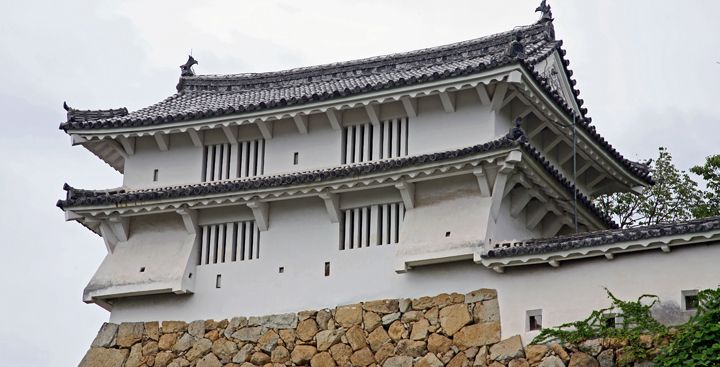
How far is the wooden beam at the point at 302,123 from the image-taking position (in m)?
23.5

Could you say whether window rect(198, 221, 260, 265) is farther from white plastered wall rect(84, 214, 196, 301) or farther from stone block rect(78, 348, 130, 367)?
stone block rect(78, 348, 130, 367)

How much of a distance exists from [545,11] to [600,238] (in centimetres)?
724

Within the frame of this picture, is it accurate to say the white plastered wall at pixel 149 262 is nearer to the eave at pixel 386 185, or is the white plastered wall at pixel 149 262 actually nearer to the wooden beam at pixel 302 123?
the eave at pixel 386 185

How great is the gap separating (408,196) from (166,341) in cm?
499

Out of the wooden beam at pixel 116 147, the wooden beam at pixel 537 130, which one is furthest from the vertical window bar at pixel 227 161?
the wooden beam at pixel 537 130

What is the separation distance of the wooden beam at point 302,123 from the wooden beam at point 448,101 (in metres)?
2.62

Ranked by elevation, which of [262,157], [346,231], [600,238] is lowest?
[600,238]

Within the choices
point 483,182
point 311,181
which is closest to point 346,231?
point 311,181

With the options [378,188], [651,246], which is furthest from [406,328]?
[651,246]

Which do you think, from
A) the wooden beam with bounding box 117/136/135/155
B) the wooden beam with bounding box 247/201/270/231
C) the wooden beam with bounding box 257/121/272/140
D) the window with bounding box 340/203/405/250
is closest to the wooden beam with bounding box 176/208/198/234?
the wooden beam with bounding box 247/201/270/231

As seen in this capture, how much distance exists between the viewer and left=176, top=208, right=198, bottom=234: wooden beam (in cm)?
2348

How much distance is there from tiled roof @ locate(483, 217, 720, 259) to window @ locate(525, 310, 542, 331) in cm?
90

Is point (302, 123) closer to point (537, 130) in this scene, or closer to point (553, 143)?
point (537, 130)

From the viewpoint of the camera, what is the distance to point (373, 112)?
22797 mm
